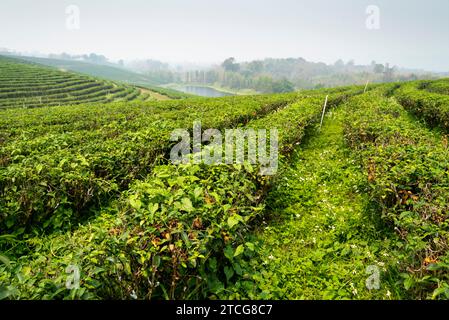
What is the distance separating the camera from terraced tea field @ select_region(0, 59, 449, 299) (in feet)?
9.96

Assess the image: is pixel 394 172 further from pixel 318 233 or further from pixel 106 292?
pixel 106 292

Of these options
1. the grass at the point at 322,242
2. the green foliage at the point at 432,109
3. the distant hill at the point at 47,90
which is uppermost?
the distant hill at the point at 47,90

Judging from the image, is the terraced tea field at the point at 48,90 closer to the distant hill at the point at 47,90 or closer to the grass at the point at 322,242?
the distant hill at the point at 47,90

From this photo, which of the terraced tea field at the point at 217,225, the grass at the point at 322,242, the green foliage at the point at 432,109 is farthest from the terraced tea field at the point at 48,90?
the green foliage at the point at 432,109

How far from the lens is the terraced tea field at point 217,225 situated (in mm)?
3037

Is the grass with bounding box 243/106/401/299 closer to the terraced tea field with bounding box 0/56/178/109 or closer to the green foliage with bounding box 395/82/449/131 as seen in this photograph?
the green foliage with bounding box 395/82/449/131

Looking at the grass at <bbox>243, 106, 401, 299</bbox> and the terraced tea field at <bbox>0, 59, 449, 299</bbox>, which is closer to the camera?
the terraced tea field at <bbox>0, 59, 449, 299</bbox>

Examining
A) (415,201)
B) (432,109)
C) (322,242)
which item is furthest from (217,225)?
(432,109)

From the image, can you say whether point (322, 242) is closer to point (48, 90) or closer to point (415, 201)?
point (415, 201)

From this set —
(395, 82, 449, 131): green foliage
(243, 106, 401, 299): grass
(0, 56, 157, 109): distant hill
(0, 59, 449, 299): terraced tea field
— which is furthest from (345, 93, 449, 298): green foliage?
(0, 56, 157, 109): distant hill

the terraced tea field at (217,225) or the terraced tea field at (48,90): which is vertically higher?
the terraced tea field at (48,90)

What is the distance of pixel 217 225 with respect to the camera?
11.5 ft

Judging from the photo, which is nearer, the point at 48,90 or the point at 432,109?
the point at 432,109
